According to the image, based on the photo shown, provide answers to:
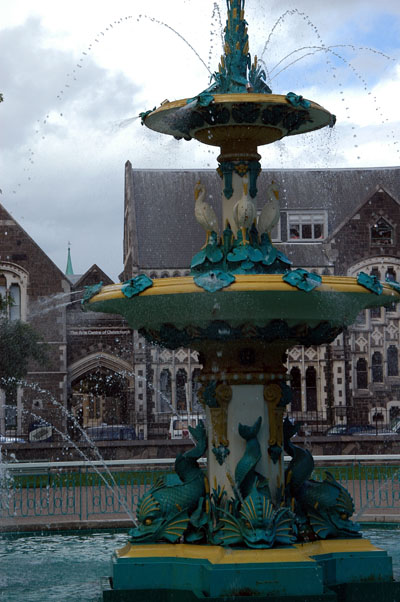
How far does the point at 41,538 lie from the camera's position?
13438mm

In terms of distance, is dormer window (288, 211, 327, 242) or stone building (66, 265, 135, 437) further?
dormer window (288, 211, 327, 242)

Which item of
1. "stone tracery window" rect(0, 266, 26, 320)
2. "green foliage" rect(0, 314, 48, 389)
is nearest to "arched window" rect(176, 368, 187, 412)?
"stone tracery window" rect(0, 266, 26, 320)

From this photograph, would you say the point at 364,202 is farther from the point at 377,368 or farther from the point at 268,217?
the point at 268,217

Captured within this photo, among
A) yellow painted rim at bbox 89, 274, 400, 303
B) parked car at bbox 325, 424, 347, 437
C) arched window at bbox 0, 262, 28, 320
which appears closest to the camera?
yellow painted rim at bbox 89, 274, 400, 303

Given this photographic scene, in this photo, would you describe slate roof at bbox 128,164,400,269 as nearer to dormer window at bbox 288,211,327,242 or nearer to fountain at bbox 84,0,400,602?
dormer window at bbox 288,211,327,242

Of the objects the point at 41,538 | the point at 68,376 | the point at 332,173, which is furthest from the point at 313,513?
the point at 332,173

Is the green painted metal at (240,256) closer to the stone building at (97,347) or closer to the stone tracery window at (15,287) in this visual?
the stone building at (97,347)

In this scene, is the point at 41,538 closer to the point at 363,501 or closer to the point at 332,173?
the point at 363,501

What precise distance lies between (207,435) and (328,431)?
3368cm

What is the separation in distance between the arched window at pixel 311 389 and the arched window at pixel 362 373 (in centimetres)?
195

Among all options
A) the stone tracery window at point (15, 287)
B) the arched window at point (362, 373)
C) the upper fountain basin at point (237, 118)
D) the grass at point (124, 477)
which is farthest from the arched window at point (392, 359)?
the upper fountain basin at point (237, 118)

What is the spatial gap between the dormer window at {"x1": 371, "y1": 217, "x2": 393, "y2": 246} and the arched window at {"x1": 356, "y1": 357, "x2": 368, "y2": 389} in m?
5.26

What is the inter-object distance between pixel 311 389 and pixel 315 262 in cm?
568

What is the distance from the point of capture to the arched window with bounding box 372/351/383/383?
47094 millimetres
